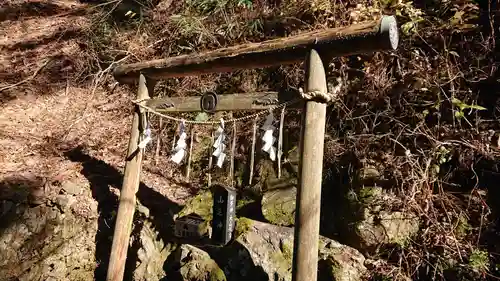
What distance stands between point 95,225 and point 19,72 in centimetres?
496

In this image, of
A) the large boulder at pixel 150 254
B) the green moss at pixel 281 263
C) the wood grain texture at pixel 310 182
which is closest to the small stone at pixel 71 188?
the large boulder at pixel 150 254

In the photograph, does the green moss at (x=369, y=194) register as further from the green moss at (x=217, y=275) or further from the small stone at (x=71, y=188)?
the small stone at (x=71, y=188)

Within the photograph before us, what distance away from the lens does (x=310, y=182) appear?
335 centimetres

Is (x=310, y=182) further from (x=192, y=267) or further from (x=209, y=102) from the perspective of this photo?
(x=192, y=267)

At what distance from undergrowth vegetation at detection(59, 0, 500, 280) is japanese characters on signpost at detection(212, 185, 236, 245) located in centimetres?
148

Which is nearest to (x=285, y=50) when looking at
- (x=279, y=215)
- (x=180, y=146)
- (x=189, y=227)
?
(x=180, y=146)

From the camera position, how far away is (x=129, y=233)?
483 centimetres

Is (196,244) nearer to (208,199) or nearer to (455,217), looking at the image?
(208,199)

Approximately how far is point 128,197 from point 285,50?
8.84ft

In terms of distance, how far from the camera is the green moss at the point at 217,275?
415 cm

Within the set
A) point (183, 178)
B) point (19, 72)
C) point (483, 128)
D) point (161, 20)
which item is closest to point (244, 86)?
point (183, 178)

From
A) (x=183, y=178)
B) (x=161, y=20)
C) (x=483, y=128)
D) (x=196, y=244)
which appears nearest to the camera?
(x=483, y=128)

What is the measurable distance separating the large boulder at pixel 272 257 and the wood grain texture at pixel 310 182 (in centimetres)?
89

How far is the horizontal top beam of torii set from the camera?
310 centimetres
